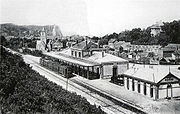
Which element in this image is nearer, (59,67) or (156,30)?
(59,67)

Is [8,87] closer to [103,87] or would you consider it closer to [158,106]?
[158,106]

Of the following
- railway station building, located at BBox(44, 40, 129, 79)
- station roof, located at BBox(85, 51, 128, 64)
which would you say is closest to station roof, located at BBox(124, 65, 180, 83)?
railway station building, located at BBox(44, 40, 129, 79)

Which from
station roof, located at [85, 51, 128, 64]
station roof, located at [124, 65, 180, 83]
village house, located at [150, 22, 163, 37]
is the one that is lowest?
station roof, located at [124, 65, 180, 83]

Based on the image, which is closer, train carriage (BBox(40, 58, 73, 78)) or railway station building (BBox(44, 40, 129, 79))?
railway station building (BBox(44, 40, 129, 79))

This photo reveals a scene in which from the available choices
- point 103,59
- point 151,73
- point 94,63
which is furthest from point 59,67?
point 151,73

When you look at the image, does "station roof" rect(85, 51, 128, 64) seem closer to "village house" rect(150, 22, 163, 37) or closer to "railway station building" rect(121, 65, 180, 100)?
"railway station building" rect(121, 65, 180, 100)

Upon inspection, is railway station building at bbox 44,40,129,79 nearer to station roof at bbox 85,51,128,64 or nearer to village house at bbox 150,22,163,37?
station roof at bbox 85,51,128,64

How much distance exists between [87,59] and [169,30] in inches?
2808

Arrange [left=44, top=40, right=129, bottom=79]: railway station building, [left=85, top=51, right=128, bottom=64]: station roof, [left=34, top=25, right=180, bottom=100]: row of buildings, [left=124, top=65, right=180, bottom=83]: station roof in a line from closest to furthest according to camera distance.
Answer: [left=34, top=25, right=180, bottom=100]: row of buildings, [left=124, top=65, right=180, bottom=83]: station roof, [left=44, top=40, right=129, bottom=79]: railway station building, [left=85, top=51, right=128, bottom=64]: station roof

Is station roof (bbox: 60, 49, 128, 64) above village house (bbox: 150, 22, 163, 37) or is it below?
below

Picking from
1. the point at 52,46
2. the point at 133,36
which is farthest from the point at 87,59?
the point at 133,36

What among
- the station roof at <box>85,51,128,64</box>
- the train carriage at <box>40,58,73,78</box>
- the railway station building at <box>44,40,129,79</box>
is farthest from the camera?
the train carriage at <box>40,58,73,78</box>

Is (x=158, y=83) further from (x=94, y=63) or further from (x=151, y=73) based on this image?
(x=94, y=63)

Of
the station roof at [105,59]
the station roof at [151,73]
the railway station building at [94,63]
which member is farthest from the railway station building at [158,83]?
the station roof at [105,59]
